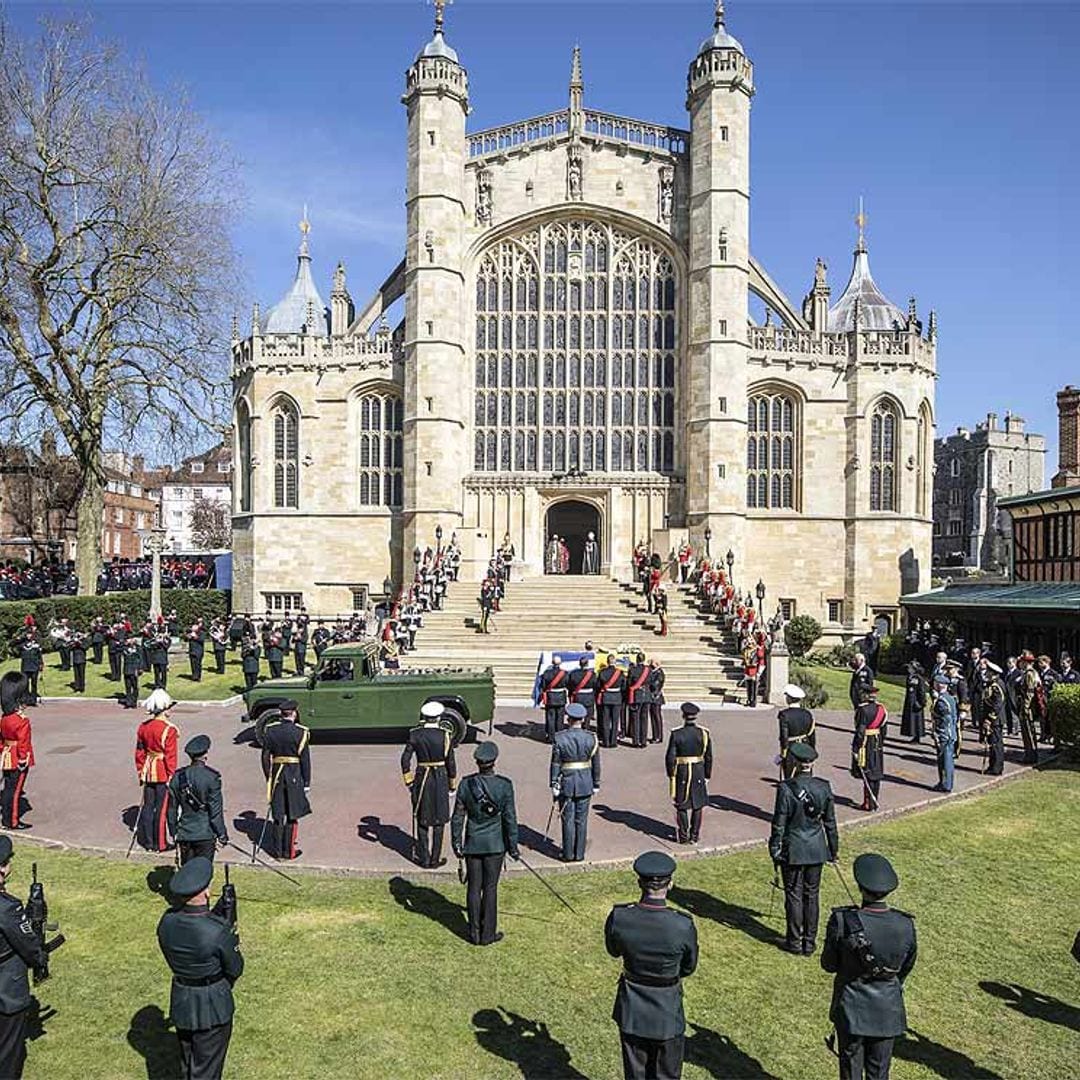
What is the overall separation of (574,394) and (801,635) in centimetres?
1224

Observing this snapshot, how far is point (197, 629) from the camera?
2602 cm

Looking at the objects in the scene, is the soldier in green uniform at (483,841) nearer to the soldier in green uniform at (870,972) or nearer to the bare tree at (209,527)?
Answer: the soldier in green uniform at (870,972)

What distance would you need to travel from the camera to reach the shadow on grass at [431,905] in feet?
29.7

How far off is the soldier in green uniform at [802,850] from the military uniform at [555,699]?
845cm

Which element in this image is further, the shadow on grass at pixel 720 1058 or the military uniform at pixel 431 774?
the military uniform at pixel 431 774

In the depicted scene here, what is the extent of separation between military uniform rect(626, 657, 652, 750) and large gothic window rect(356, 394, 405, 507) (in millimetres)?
20662

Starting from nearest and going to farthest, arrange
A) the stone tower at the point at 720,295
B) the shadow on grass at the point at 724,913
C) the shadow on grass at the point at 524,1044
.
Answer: the shadow on grass at the point at 524,1044, the shadow on grass at the point at 724,913, the stone tower at the point at 720,295

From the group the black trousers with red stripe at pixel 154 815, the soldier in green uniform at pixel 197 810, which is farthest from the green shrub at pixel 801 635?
the soldier in green uniform at pixel 197 810

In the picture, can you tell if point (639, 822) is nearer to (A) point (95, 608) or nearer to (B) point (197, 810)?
(B) point (197, 810)

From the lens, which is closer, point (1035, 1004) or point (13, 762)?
point (1035, 1004)

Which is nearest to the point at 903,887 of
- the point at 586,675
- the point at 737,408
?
the point at 586,675

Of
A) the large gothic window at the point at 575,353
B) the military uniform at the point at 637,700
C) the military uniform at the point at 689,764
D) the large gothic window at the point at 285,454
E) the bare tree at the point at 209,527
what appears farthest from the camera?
the bare tree at the point at 209,527

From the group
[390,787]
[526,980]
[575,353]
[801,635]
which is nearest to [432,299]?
[575,353]

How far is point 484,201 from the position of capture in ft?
117
